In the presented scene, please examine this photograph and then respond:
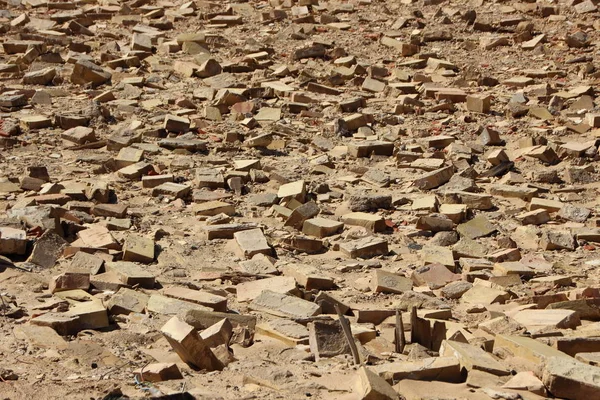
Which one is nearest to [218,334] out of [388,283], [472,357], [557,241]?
[472,357]

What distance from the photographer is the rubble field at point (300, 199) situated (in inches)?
166

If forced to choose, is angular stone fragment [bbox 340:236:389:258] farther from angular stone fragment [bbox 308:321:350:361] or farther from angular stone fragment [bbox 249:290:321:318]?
angular stone fragment [bbox 308:321:350:361]

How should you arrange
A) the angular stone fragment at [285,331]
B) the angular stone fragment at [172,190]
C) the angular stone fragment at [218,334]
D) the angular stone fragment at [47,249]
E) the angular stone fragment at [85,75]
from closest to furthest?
the angular stone fragment at [218,334] < the angular stone fragment at [285,331] < the angular stone fragment at [47,249] < the angular stone fragment at [172,190] < the angular stone fragment at [85,75]

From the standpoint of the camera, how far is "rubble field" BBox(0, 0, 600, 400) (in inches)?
166

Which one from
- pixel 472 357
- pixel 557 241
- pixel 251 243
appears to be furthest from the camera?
pixel 557 241

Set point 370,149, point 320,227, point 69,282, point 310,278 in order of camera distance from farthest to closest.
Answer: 1. point 370,149
2. point 320,227
3. point 310,278
4. point 69,282

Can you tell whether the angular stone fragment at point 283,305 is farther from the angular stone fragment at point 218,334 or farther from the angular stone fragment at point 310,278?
the angular stone fragment at point 218,334

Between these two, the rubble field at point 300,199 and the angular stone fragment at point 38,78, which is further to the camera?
the angular stone fragment at point 38,78

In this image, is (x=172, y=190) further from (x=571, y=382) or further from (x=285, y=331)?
(x=571, y=382)

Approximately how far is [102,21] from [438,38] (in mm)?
4535

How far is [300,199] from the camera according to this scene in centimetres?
717

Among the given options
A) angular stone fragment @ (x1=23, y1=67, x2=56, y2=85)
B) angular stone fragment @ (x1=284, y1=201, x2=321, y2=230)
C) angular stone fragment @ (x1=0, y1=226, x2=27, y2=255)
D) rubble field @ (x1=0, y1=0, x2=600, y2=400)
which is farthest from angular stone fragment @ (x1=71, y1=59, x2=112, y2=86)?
angular stone fragment @ (x1=0, y1=226, x2=27, y2=255)

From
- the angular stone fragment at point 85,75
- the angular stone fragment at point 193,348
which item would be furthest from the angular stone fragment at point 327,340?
the angular stone fragment at point 85,75

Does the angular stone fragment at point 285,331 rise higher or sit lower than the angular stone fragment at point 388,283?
higher
